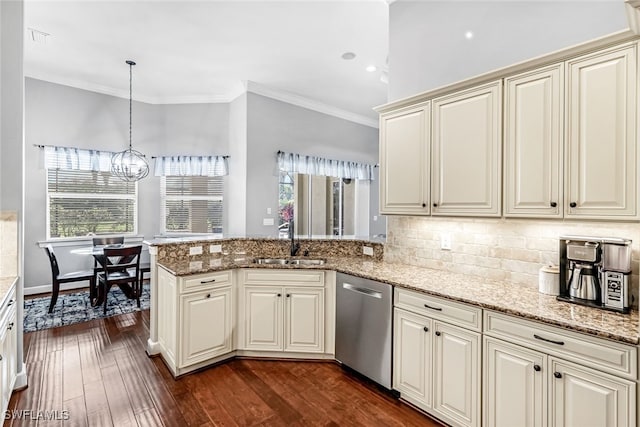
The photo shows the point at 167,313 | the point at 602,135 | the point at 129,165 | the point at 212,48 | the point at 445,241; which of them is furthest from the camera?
the point at 129,165

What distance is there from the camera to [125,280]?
435cm

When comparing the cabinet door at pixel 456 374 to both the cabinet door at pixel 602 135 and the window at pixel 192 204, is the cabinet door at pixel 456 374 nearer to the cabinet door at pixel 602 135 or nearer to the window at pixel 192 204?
the cabinet door at pixel 602 135

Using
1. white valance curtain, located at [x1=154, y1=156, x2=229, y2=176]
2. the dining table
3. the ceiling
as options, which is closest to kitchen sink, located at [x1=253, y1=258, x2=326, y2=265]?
the dining table

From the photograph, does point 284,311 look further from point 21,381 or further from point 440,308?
point 21,381

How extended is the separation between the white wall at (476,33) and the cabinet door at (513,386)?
6.30ft

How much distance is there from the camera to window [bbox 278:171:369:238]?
398 centimetres

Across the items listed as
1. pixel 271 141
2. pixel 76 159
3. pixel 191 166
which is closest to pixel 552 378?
pixel 271 141

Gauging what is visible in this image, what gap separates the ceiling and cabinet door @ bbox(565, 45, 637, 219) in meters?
2.08

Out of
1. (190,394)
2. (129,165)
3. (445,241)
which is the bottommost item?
(190,394)

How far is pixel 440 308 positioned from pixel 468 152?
1053 millimetres

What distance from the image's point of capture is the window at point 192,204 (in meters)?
5.95

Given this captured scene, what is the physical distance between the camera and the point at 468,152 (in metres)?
2.24

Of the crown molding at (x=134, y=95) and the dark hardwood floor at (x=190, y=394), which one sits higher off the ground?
the crown molding at (x=134, y=95)

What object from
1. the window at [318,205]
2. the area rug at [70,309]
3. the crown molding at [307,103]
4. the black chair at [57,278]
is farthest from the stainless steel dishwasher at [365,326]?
the crown molding at [307,103]
